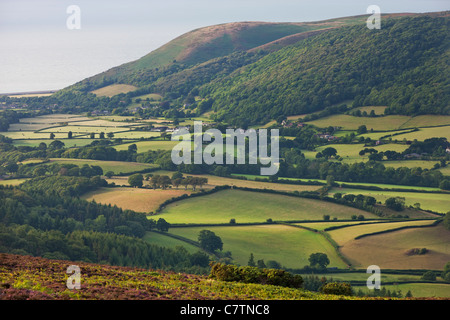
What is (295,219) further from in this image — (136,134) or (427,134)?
(136,134)

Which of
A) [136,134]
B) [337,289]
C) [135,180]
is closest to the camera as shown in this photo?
[337,289]

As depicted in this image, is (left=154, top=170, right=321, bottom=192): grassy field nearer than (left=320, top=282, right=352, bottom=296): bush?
No

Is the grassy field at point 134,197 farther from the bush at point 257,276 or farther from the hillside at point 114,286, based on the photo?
the hillside at point 114,286

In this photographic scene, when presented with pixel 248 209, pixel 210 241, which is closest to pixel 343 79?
pixel 248 209

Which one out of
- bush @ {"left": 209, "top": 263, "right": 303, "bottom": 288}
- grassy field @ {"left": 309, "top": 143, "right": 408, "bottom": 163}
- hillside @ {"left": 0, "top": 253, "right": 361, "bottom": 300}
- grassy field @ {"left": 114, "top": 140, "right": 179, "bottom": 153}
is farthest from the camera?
grassy field @ {"left": 114, "top": 140, "right": 179, "bottom": 153}

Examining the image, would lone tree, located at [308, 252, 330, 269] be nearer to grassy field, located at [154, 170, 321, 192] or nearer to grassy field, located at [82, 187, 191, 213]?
grassy field, located at [82, 187, 191, 213]

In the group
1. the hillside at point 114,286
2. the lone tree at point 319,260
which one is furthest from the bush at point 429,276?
the hillside at point 114,286

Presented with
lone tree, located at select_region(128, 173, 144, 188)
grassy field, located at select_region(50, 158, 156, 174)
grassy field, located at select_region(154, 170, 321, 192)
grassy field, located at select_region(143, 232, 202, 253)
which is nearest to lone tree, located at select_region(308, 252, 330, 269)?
grassy field, located at select_region(143, 232, 202, 253)
